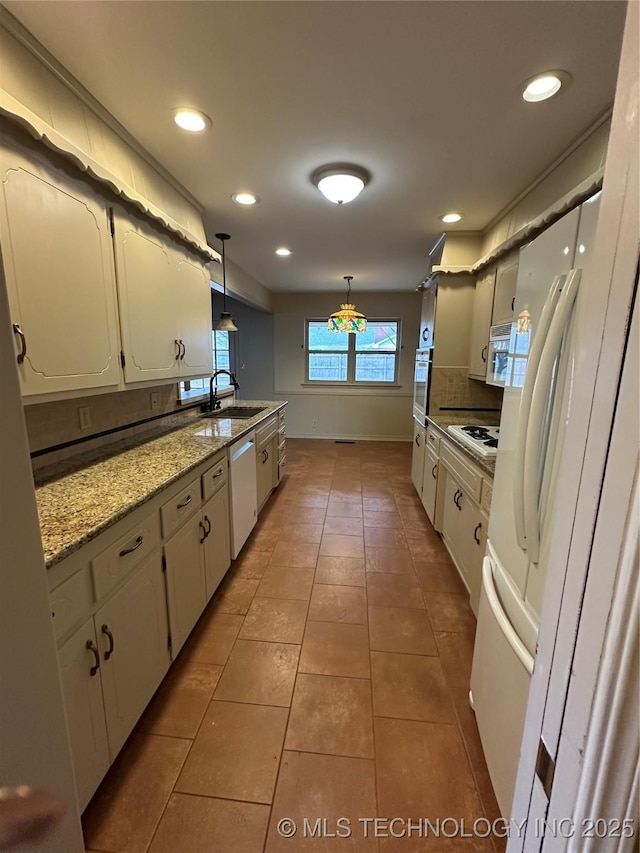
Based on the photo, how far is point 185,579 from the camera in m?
1.80

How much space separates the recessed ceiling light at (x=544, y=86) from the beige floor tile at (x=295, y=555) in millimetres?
2841

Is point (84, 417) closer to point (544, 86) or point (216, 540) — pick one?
point (216, 540)

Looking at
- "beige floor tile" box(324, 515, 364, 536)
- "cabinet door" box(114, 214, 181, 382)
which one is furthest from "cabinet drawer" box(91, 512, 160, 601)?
"beige floor tile" box(324, 515, 364, 536)

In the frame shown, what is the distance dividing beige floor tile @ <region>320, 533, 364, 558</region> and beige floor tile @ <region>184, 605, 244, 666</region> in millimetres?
938

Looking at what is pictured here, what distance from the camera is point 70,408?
184 cm

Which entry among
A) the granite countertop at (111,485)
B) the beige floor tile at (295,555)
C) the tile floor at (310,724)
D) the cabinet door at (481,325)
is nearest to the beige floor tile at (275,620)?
the tile floor at (310,724)

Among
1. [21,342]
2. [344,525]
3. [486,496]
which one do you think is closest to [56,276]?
[21,342]

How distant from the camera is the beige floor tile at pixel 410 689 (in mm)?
1590

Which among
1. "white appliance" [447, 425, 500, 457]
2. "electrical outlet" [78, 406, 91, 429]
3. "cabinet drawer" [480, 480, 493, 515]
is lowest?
"cabinet drawer" [480, 480, 493, 515]

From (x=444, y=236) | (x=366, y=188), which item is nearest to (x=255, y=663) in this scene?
(x=366, y=188)

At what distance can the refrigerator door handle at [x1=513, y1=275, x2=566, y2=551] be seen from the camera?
39.9 inches

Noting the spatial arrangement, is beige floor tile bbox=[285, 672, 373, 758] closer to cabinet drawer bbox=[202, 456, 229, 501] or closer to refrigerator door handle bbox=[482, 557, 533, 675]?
refrigerator door handle bbox=[482, 557, 533, 675]

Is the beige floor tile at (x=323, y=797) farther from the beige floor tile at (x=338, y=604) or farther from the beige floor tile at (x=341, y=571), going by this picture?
the beige floor tile at (x=341, y=571)

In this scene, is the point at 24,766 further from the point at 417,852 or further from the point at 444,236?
the point at 444,236
